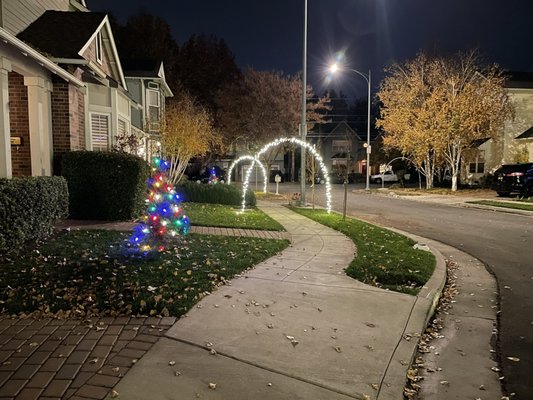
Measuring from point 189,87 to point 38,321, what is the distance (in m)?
45.1

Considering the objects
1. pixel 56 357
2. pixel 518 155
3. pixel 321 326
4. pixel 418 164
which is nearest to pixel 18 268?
pixel 56 357

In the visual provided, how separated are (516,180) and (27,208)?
77.6 feet

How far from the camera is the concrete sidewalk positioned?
11.2 feet

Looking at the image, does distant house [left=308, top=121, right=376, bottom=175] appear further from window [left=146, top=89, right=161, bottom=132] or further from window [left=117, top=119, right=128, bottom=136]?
window [left=117, top=119, right=128, bottom=136]

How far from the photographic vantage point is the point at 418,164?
110ft

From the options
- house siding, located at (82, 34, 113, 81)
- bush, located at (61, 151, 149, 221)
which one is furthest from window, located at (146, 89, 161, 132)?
bush, located at (61, 151, 149, 221)

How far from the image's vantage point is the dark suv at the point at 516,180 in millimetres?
22781

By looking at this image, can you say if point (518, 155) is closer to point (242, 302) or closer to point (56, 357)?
point (242, 302)

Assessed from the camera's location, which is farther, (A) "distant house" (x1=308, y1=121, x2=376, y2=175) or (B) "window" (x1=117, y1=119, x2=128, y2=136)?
(A) "distant house" (x1=308, y1=121, x2=376, y2=175)

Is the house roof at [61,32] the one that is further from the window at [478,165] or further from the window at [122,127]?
the window at [478,165]

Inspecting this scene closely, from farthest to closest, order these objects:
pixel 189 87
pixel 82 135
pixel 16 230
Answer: pixel 189 87
pixel 82 135
pixel 16 230

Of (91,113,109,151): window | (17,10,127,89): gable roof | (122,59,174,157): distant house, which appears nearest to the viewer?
(17,10,127,89): gable roof

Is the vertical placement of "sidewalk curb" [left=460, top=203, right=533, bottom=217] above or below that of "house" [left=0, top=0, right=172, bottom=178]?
below

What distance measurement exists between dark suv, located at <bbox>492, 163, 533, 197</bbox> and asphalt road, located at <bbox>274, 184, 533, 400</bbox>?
532 cm
